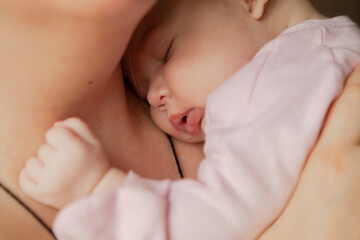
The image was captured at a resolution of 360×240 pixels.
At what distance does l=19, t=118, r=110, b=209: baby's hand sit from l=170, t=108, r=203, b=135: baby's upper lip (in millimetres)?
272

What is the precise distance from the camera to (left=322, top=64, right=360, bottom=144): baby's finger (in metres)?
0.62

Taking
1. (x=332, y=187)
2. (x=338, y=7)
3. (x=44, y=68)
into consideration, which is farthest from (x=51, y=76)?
(x=338, y=7)

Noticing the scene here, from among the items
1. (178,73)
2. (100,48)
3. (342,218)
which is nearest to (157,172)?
(178,73)

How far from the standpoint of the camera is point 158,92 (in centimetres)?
94

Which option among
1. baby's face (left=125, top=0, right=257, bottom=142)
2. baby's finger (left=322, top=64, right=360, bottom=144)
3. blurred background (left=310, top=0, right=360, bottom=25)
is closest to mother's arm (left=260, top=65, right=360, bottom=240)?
baby's finger (left=322, top=64, right=360, bottom=144)

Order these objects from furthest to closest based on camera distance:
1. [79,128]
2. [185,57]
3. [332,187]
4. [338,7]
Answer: [338,7], [185,57], [79,128], [332,187]

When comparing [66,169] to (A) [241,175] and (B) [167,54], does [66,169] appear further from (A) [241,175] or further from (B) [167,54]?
(B) [167,54]

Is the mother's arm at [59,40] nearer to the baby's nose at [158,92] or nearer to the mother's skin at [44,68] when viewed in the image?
the mother's skin at [44,68]

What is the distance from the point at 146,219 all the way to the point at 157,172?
280 millimetres

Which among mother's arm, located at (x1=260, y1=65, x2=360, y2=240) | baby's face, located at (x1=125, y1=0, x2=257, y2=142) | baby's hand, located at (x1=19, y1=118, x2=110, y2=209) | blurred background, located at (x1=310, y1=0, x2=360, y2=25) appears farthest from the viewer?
blurred background, located at (x1=310, y1=0, x2=360, y2=25)

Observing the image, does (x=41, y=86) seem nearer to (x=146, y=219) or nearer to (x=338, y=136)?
(x=146, y=219)

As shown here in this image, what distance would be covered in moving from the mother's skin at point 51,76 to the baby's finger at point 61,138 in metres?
0.03

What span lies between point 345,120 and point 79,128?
43 cm

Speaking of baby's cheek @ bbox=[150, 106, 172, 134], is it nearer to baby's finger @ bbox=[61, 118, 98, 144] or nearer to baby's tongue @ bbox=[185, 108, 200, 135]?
baby's tongue @ bbox=[185, 108, 200, 135]
